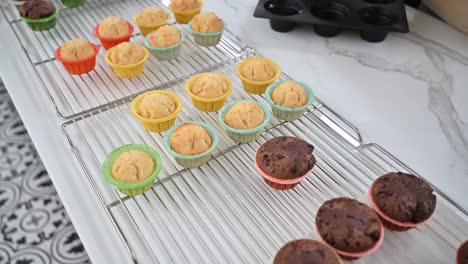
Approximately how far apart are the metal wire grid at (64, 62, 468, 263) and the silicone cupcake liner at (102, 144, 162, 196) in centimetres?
3

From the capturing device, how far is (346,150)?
1.05m

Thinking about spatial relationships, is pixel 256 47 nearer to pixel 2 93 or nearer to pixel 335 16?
pixel 335 16

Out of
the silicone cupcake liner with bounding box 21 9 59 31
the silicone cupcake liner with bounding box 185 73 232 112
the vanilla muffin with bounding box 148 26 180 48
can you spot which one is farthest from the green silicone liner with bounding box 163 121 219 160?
A: the silicone cupcake liner with bounding box 21 9 59 31

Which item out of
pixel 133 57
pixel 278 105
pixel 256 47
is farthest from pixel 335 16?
pixel 133 57

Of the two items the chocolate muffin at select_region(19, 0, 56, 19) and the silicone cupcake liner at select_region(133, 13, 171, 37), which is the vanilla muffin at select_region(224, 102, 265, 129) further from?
the chocolate muffin at select_region(19, 0, 56, 19)

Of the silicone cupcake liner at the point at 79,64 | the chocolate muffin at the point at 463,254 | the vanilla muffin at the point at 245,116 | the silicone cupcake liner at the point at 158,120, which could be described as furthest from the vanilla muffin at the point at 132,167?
the chocolate muffin at the point at 463,254

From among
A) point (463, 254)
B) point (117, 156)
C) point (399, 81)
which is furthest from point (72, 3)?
point (463, 254)

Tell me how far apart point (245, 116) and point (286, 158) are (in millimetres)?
187

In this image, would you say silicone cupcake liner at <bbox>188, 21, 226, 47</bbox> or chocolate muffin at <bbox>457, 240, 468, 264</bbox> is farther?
silicone cupcake liner at <bbox>188, 21, 226, 47</bbox>

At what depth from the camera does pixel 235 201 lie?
94 centimetres

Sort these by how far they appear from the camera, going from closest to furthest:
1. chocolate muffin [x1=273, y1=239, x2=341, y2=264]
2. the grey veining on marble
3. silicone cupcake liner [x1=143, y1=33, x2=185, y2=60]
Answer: chocolate muffin [x1=273, y1=239, x2=341, y2=264] → the grey veining on marble → silicone cupcake liner [x1=143, y1=33, x2=185, y2=60]

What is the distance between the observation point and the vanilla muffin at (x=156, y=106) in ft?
3.48

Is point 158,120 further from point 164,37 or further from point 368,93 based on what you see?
point 368,93

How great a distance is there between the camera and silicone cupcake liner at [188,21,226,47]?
1.36m
